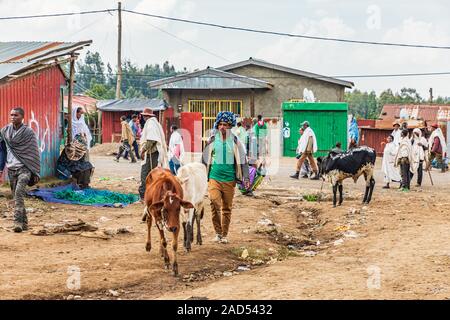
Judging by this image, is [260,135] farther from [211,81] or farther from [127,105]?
[127,105]

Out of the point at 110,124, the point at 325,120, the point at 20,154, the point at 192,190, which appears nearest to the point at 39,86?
the point at 20,154

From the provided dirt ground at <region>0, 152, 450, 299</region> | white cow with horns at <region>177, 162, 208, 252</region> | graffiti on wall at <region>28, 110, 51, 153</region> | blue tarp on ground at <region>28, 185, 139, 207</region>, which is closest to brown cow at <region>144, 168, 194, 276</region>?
dirt ground at <region>0, 152, 450, 299</region>

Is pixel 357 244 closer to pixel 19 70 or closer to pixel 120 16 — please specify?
pixel 19 70

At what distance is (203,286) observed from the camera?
8805 millimetres

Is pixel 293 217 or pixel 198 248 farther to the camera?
pixel 293 217

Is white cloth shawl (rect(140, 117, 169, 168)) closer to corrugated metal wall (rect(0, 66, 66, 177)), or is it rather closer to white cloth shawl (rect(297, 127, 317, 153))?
corrugated metal wall (rect(0, 66, 66, 177))

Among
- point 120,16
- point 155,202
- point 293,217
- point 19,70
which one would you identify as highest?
point 120,16

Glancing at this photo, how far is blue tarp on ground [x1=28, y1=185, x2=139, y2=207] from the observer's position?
51.1 feet

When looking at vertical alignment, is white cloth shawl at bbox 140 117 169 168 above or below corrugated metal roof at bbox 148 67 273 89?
below

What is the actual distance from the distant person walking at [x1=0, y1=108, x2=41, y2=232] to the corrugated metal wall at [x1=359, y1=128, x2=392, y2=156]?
78.1 feet

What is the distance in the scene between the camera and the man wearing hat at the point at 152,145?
1491 cm

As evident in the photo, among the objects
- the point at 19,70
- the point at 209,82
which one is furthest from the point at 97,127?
the point at 19,70

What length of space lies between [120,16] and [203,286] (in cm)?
3621

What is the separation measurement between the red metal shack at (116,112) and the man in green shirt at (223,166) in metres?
25.4
